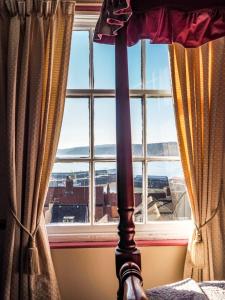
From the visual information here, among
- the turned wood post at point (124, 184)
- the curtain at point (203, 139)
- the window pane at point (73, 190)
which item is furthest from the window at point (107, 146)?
the turned wood post at point (124, 184)

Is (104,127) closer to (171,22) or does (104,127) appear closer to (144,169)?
(144,169)

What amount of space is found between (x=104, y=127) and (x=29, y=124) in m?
0.58

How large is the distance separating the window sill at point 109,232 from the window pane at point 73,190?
80 millimetres

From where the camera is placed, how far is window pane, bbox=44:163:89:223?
2455 mm

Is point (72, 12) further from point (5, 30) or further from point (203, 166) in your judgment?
point (203, 166)

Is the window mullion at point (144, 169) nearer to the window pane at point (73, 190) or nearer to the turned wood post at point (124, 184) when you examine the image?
the window pane at point (73, 190)

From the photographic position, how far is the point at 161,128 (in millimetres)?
2518

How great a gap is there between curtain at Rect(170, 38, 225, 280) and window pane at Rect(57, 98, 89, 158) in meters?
0.64

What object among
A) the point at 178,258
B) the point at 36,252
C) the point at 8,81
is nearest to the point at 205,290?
the point at 178,258

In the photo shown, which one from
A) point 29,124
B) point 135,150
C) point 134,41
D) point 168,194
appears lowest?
point 168,194

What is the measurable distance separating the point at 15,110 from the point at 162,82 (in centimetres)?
104

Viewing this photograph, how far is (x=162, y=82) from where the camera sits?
2.49 m

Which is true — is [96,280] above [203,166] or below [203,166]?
below

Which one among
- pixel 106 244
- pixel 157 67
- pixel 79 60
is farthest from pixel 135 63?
pixel 106 244
